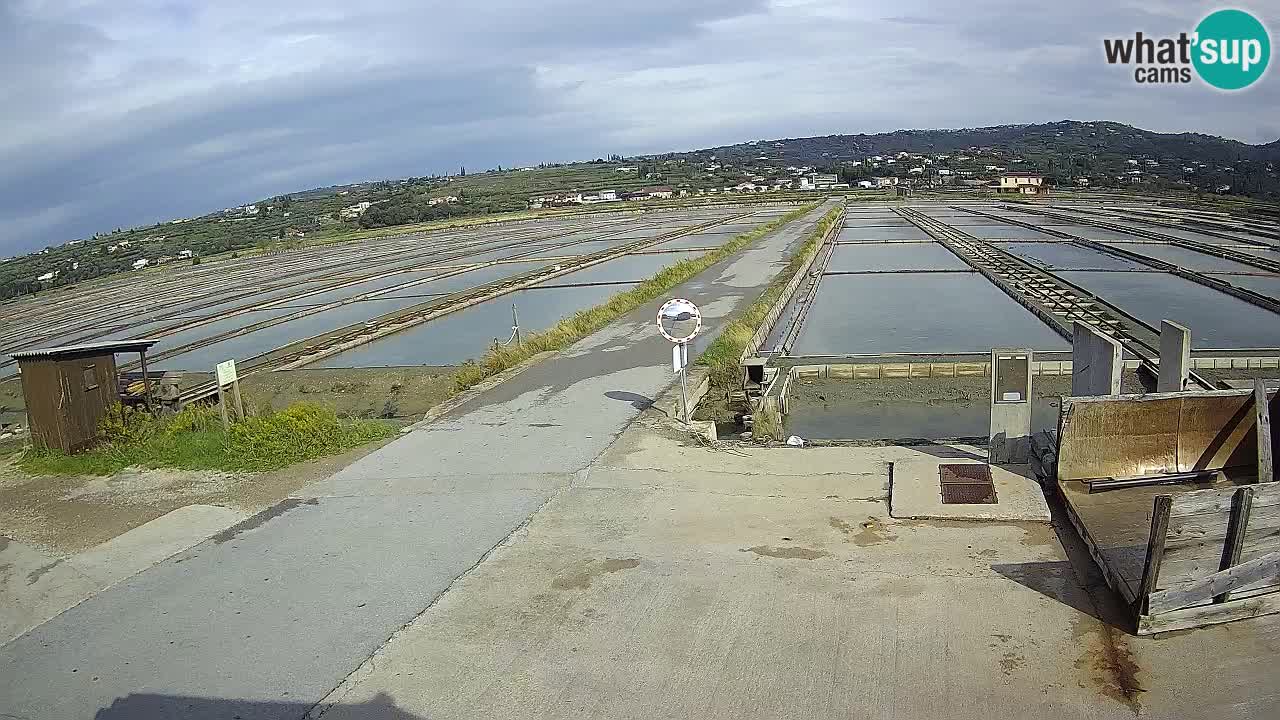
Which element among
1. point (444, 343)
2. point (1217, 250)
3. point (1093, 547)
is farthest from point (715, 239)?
point (1093, 547)

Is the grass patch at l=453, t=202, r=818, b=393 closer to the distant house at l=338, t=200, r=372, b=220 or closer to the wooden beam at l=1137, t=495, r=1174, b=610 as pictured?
the wooden beam at l=1137, t=495, r=1174, b=610

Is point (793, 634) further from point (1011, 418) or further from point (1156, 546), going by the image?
point (1011, 418)

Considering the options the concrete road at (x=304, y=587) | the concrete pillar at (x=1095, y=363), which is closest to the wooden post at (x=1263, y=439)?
the concrete pillar at (x=1095, y=363)

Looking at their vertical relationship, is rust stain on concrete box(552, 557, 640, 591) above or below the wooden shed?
below

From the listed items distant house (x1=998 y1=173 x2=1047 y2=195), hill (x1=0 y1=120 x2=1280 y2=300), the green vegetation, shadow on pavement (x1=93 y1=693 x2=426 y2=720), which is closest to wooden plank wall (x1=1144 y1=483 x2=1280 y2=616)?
shadow on pavement (x1=93 y1=693 x2=426 y2=720)

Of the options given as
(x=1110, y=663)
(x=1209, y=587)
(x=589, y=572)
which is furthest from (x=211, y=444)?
(x=1209, y=587)

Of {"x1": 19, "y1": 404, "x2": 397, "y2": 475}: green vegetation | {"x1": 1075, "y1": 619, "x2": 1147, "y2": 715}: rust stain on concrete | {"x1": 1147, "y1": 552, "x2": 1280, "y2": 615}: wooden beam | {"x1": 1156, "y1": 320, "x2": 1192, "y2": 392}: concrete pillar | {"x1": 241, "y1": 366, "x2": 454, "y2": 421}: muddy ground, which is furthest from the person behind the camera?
{"x1": 241, "y1": 366, "x2": 454, "y2": 421}: muddy ground
